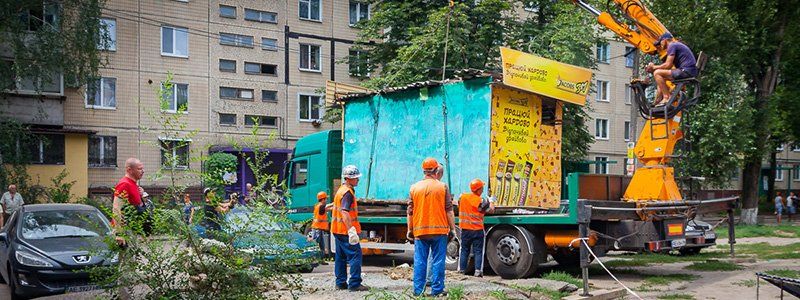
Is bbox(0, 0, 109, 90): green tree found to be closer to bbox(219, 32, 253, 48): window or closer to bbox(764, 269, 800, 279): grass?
bbox(219, 32, 253, 48): window

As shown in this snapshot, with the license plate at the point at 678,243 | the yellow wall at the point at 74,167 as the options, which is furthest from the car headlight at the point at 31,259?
the yellow wall at the point at 74,167

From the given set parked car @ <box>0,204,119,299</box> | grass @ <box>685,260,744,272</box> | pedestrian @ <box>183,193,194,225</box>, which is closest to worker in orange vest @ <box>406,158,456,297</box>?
pedestrian @ <box>183,193,194,225</box>

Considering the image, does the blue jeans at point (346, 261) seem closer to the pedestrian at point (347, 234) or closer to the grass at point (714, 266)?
the pedestrian at point (347, 234)

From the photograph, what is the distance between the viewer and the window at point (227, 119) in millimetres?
32125

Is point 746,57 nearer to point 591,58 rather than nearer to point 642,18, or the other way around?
point 591,58

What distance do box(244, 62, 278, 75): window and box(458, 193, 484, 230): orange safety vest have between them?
22628 mm

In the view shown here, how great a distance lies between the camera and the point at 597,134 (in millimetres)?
43750

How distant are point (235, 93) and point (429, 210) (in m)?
24.9

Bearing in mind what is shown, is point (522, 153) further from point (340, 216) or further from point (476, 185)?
point (340, 216)

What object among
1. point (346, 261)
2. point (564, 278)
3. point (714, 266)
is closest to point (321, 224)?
point (346, 261)

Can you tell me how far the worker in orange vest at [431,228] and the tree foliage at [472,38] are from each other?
43.7 feet

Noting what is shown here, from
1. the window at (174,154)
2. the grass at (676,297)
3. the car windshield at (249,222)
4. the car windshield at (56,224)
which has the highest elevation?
the window at (174,154)

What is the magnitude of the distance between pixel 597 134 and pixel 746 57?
17454mm

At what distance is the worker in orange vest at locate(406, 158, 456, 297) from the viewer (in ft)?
29.1
